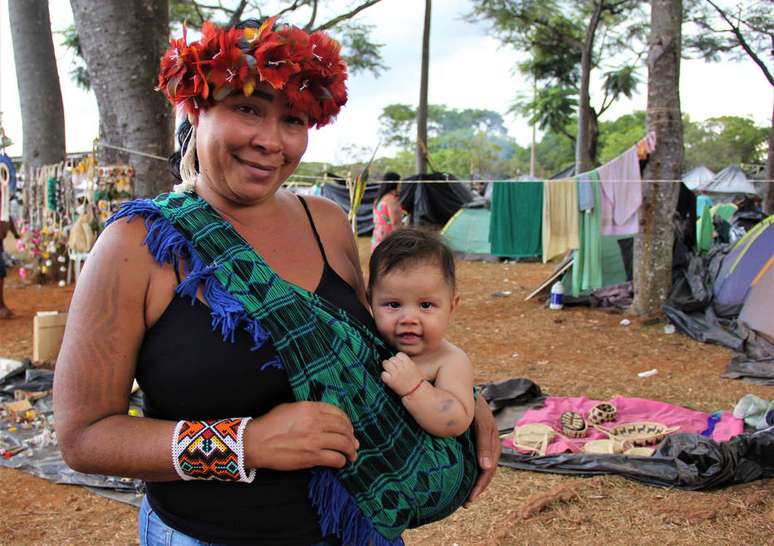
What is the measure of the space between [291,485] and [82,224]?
5.74 meters

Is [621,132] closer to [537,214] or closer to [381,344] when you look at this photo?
[537,214]

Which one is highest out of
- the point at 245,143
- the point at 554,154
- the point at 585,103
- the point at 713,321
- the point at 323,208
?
the point at 554,154

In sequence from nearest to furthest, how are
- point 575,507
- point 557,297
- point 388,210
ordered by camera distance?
point 575,507
point 557,297
point 388,210

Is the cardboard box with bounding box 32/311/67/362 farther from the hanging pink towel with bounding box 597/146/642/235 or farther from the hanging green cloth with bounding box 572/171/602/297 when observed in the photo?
the hanging pink towel with bounding box 597/146/642/235

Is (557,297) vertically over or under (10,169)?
under

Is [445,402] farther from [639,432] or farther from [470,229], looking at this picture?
[470,229]

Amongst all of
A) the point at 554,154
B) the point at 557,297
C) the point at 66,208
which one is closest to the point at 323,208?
the point at 66,208

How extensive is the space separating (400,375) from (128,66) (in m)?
3.76

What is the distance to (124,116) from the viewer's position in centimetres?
445

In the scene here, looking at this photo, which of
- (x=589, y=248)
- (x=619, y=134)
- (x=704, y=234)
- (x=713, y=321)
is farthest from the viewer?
(x=619, y=134)

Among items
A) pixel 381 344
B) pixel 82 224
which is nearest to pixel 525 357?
pixel 82 224

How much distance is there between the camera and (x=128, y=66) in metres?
4.29

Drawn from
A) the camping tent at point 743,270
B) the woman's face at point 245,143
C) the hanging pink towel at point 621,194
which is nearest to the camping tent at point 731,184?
the camping tent at point 743,270

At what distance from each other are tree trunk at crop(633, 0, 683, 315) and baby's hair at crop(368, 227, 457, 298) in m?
6.23
